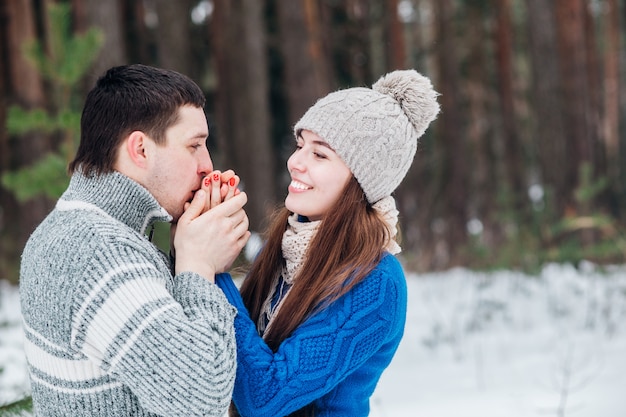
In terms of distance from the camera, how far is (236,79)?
35.4ft

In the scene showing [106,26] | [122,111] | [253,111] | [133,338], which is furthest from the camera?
[253,111]

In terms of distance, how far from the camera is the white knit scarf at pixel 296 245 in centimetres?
241

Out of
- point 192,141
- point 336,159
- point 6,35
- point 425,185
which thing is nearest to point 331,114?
point 336,159

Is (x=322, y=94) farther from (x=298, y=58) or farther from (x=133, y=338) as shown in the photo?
(x=133, y=338)

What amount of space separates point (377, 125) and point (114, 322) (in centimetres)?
109

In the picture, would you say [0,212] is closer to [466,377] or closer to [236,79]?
[236,79]

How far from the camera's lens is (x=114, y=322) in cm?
180

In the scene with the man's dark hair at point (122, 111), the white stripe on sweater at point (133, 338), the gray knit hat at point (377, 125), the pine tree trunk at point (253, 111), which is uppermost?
the man's dark hair at point (122, 111)

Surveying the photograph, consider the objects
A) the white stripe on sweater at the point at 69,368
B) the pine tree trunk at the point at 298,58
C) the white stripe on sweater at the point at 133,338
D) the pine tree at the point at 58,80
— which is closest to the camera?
the white stripe on sweater at the point at 133,338

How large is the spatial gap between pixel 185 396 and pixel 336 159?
0.99 m

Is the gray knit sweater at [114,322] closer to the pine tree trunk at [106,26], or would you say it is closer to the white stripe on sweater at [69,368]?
the white stripe on sweater at [69,368]

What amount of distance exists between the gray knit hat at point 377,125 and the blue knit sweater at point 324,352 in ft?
1.03

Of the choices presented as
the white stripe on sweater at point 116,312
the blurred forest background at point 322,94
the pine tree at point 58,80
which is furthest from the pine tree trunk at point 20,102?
the white stripe on sweater at point 116,312

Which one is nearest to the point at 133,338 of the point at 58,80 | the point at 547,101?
the point at 58,80
